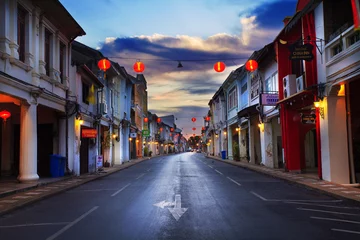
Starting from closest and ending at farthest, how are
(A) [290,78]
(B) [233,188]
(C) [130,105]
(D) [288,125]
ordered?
(B) [233,188], (A) [290,78], (D) [288,125], (C) [130,105]

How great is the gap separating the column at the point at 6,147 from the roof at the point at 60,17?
670cm

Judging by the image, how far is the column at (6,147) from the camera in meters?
22.2

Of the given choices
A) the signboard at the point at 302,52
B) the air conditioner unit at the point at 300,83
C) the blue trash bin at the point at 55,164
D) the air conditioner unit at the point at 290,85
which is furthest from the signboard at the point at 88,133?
the signboard at the point at 302,52

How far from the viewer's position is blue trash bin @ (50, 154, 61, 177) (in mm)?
20266

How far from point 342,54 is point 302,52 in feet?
6.72

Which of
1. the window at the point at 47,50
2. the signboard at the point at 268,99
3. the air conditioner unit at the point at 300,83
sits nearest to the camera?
the air conditioner unit at the point at 300,83

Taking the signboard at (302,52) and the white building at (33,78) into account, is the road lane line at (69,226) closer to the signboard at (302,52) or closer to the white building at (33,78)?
the white building at (33,78)

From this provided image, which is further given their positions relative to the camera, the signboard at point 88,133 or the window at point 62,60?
the signboard at point 88,133

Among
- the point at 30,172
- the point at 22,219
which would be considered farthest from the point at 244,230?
the point at 30,172

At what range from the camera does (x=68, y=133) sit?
70.2ft

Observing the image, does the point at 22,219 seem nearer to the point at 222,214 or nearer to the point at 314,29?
the point at 222,214

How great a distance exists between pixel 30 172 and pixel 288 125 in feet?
46.7

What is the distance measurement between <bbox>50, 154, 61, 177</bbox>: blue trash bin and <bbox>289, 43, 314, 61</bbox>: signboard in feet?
43.2

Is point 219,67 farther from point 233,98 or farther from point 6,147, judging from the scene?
point 233,98
